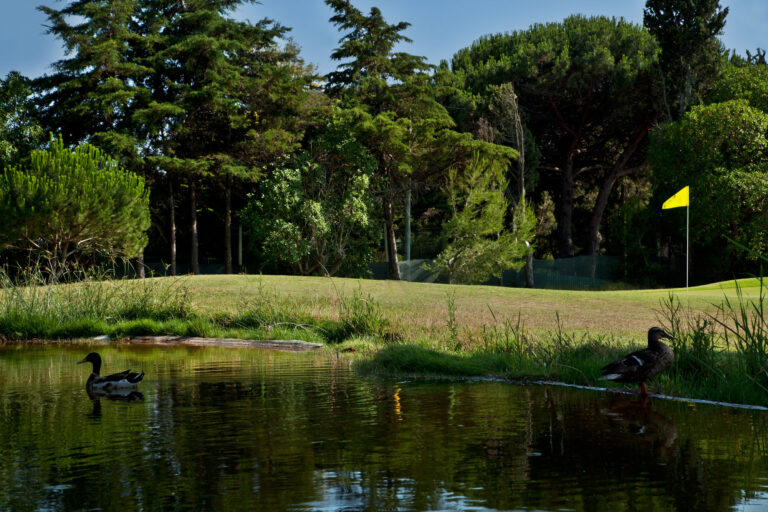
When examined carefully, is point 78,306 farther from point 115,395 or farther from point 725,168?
point 725,168

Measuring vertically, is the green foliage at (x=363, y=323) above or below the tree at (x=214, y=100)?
below

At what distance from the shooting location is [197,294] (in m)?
21.8

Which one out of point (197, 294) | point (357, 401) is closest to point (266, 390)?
point (357, 401)

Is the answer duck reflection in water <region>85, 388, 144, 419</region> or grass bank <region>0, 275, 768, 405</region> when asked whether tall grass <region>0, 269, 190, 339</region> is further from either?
duck reflection in water <region>85, 388, 144, 419</region>

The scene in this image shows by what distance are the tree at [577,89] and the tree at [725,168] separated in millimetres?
7948

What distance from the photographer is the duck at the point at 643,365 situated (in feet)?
26.3

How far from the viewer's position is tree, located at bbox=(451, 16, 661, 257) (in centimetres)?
4378

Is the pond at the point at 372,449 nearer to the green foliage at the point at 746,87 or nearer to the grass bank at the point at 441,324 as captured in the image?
the grass bank at the point at 441,324

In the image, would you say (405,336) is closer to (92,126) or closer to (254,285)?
(254,285)

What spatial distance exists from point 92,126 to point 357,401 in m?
37.6

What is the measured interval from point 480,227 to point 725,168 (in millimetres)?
11422

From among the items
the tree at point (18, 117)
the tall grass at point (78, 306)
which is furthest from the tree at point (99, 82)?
the tall grass at point (78, 306)

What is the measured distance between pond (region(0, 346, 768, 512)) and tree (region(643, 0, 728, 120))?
34.6 metres

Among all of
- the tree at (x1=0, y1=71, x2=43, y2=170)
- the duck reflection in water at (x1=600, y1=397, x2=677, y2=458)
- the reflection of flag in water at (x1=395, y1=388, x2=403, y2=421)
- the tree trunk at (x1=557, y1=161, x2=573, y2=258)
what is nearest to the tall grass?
the reflection of flag in water at (x1=395, y1=388, x2=403, y2=421)
